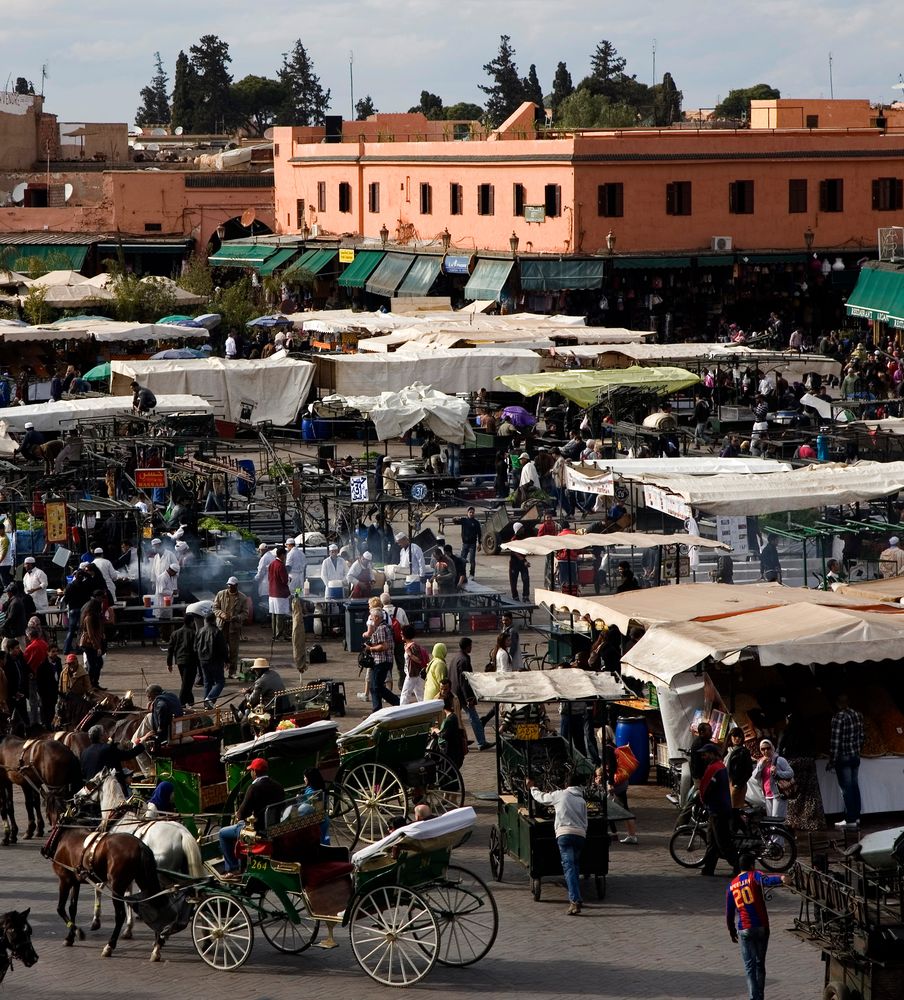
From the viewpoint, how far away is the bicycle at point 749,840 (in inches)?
539

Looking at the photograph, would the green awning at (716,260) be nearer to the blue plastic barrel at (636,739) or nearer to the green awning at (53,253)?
the green awning at (53,253)

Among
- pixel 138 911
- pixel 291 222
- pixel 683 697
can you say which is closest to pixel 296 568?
pixel 683 697

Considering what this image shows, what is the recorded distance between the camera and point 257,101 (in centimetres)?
13125

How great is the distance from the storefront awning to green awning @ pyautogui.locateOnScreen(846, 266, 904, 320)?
61.6ft

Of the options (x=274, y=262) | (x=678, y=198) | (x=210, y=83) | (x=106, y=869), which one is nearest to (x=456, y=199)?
(x=678, y=198)

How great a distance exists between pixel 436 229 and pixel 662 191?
8.33m

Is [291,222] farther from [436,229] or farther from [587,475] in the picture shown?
[587,475]

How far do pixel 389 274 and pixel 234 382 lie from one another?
2064 centimetres

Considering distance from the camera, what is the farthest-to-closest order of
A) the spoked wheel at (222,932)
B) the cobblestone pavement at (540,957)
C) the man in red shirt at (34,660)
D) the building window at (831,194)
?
the building window at (831,194)
the man in red shirt at (34,660)
the spoked wheel at (222,932)
the cobblestone pavement at (540,957)

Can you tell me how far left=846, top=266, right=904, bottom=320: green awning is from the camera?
4419 cm

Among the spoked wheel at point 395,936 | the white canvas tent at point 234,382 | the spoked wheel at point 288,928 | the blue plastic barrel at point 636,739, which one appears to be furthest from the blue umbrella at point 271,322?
the spoked wheel at point 395,936

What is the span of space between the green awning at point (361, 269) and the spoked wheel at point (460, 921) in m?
44.3

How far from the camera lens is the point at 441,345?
37125mm

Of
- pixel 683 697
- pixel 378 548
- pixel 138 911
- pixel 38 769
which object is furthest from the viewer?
pixel 378 548
